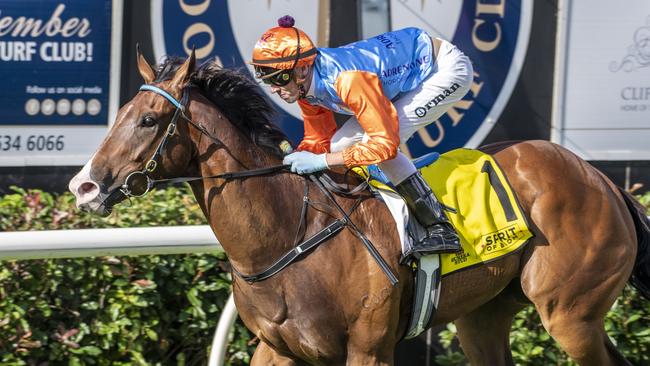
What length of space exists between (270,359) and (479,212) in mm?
971

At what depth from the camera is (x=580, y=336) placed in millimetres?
4355

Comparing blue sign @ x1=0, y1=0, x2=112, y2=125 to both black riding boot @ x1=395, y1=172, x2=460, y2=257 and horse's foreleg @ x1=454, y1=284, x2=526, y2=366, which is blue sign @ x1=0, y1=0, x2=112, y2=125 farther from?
horse's foreleg @ x1=454, y1=284, x2=526, y2=366

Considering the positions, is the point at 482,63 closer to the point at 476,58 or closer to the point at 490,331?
the point at 476,58

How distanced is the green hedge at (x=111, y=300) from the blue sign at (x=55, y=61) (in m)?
0.42

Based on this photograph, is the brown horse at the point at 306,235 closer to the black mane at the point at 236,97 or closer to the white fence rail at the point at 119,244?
the black mane at the point at 236,97

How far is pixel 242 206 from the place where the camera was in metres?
3.88

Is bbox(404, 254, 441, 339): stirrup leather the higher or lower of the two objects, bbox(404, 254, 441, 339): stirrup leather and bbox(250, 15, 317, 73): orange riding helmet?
the lower

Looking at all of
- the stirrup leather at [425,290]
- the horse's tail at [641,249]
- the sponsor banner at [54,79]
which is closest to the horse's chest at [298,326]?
the stirrup leather at [425,290]

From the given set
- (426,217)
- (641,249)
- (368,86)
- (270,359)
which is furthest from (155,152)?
(641,249)

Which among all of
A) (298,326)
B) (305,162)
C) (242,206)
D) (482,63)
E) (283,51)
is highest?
(283,51)

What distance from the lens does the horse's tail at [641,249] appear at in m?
4.55

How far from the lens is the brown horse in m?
3.77

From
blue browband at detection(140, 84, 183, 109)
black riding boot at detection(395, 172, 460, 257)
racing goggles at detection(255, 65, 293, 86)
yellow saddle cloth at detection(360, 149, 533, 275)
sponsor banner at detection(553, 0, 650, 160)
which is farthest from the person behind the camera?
sponsor banner at detection(553, 0, 650, 160)

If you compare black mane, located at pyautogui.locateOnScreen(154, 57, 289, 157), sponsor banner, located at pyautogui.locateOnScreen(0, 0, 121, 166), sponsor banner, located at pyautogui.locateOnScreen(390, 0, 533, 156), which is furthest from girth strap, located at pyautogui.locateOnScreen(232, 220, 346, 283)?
sponsor banner, located at pyautogui.locateOnScreen(390, 0, 533, 156)
